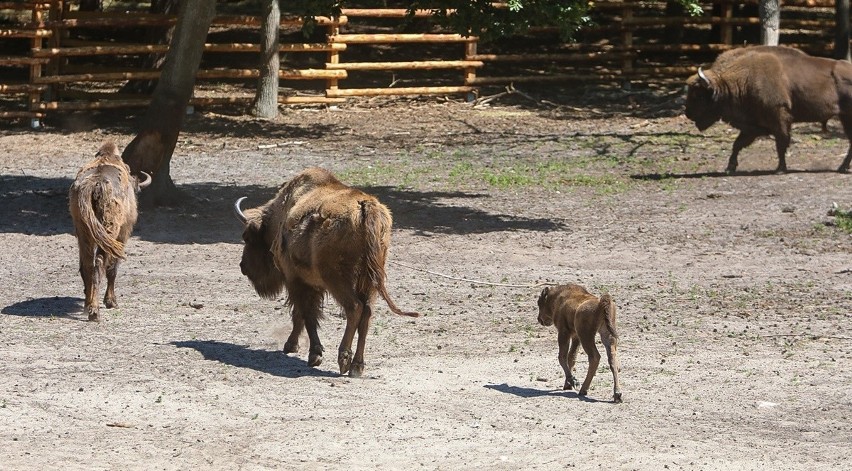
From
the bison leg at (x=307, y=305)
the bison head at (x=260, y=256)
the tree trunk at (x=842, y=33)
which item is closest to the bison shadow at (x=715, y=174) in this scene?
the tree trunk at (x=842, y=33)

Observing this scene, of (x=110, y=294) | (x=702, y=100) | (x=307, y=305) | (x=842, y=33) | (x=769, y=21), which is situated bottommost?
(x=110, y=294)

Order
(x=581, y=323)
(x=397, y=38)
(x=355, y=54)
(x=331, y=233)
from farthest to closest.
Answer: (x=355, y=54) → (x=397, y=38) → (x=331, y=233) → (x=581, y=323)

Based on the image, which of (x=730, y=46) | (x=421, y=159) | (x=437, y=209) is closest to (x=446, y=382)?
(x=437, y=209)

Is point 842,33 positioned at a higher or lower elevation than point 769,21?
lower

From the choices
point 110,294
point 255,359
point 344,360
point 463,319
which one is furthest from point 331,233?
point 110,294

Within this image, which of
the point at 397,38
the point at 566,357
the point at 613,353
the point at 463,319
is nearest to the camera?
the point at 613,353

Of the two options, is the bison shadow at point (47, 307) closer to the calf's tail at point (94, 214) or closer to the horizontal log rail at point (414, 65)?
the calf's tail at point (94, 214)

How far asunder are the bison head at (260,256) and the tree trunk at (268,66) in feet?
43.6

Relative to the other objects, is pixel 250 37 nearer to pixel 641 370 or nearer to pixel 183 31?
pixel 183 31

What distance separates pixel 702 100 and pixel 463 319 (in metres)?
9.61

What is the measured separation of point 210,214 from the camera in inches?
616

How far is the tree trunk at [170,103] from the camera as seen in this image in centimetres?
1561

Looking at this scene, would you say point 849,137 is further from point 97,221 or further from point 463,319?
point 97,221

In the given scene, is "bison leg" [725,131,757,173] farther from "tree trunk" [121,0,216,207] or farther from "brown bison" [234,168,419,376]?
"brown bison" [234,168,419,376]
